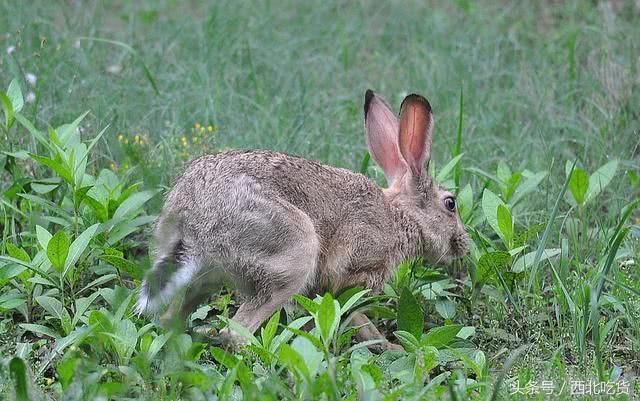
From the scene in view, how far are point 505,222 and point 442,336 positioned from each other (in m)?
0.97

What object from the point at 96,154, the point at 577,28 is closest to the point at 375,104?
the point at 96,154

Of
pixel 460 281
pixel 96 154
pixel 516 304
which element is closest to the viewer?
pixel 516 304

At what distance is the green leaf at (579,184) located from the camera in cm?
602

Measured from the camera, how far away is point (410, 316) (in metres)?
5.22

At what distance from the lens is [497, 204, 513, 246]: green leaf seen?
5.69 metres

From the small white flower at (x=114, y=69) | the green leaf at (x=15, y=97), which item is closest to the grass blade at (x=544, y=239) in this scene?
the green leaf at (x=15, y=97)

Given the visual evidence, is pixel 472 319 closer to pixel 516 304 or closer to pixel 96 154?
pixel 516 304

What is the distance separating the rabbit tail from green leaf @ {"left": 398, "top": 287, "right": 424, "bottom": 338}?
92cm

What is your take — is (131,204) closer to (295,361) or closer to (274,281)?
(274,281)

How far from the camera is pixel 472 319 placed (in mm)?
5672

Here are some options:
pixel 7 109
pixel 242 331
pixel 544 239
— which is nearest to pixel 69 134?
pixel 7 109

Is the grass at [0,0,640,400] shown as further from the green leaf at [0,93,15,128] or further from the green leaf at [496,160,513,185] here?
the green leaf at [0,93,15,128]

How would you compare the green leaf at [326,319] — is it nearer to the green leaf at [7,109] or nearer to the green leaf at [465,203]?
the green leaf at [465,203]

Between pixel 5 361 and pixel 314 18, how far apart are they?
15.7 feet
